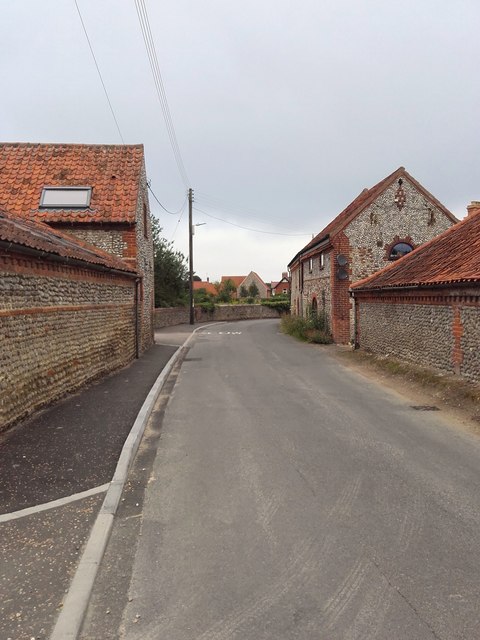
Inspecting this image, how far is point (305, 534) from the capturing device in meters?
4.03

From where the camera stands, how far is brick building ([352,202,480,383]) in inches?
393

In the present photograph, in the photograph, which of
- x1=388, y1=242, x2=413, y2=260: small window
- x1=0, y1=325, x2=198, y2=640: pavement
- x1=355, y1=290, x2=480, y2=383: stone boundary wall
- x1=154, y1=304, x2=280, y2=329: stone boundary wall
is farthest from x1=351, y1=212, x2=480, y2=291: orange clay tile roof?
x1=154, y1=304, x2=280, y2=329: stone boundary wall

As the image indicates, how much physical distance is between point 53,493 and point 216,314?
47639 mm

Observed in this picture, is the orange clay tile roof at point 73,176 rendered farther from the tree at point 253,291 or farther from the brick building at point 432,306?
the tree at point 253,291

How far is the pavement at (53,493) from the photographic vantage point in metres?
3.10

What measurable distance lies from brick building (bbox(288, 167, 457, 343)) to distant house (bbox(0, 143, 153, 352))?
344 inches

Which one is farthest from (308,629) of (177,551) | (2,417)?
(2,417)

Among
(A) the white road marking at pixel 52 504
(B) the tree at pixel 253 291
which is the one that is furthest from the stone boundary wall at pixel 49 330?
(B) the tree at pixel 253 291

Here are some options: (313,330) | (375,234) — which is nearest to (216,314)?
(313,330)

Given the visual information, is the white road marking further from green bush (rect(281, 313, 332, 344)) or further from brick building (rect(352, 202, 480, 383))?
green bush (rect(281, 313, 332, 344))

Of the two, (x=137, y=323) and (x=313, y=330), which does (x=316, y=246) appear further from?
(x=137, y=323)

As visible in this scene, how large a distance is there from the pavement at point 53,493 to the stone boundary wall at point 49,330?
424 millimetres

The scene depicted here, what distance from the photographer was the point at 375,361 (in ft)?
49.3

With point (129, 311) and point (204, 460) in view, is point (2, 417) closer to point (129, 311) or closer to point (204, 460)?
point (204, 460)
